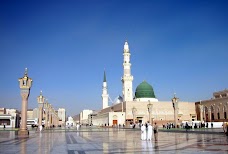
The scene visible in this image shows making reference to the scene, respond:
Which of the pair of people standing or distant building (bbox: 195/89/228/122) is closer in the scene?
the pair of people standing

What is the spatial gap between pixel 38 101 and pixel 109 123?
34991 millimetres

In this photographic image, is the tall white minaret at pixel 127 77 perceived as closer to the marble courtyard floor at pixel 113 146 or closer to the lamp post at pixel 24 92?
the lamp post at pixel 24 92

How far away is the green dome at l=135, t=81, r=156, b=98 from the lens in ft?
268

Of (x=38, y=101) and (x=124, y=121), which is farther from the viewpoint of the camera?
(x=124, y=121)

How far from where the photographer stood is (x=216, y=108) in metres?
70.2

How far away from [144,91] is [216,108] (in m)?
20.9

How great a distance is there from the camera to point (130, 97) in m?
78.6

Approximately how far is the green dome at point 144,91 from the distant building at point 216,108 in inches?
589

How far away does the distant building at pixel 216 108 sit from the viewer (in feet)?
217

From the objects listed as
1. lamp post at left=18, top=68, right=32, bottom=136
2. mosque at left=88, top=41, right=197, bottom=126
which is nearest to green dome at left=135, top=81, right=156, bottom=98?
mosque at left=88, top=41, right=197, bottom=126

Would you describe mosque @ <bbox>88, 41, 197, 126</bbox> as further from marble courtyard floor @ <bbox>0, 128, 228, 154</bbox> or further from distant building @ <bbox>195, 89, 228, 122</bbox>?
marble courtyard floor @ <bbox>0, 128, 228, 154</bbox>

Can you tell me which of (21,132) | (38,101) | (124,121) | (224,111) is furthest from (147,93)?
(21,132)

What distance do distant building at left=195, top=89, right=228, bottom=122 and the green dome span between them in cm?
1495

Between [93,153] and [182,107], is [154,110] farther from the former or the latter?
[93,153]
